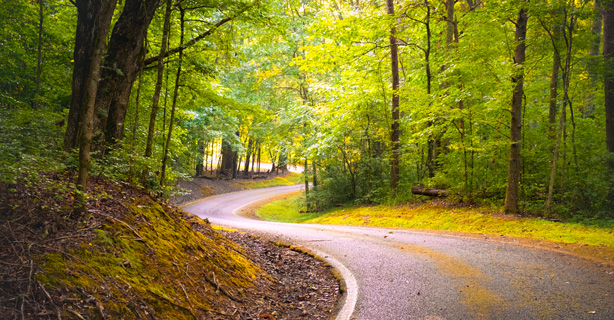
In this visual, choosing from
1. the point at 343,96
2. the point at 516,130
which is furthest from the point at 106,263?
the point at 343,96

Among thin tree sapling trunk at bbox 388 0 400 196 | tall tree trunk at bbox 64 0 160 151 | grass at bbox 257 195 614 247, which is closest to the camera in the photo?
tall tree trunk at bbox 64 0 160 151

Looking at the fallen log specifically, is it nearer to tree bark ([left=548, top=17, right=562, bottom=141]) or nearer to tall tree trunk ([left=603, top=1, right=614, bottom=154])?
tree bark ([left=548, top=17, right=562, bottom=141])

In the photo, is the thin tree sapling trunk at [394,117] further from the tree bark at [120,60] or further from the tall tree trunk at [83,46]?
the tall tree trunk at [83,46]

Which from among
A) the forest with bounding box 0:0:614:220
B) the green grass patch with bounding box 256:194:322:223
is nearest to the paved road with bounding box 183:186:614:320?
the forest with bounding box 0:0:614:220

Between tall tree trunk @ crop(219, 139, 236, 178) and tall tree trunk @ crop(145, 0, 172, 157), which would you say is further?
tall tree trunk @ crop(219, 139, 236, 178)

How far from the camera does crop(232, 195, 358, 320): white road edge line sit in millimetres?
4333

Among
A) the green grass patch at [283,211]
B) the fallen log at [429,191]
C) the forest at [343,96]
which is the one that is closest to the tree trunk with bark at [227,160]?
the green grass patch at [283,211]

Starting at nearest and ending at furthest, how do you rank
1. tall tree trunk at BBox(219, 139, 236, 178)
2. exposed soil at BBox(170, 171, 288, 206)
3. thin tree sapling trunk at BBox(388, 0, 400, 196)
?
thin tree sapling trunk at BBox(388, 0, 400, 196) < exposed soil at BBox(170, 171, 288, 206) < tall tree trunk at BBox(219, 139, 236, 178)

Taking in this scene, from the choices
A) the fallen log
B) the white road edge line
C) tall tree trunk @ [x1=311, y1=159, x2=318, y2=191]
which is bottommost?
the white road edge line

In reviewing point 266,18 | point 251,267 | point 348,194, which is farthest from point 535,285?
point 348,194

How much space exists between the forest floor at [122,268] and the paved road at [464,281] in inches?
29.7

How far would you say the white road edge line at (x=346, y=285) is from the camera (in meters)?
4.33

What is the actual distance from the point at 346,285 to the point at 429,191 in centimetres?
1002

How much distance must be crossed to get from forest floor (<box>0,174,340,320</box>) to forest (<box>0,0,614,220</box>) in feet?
1.13
